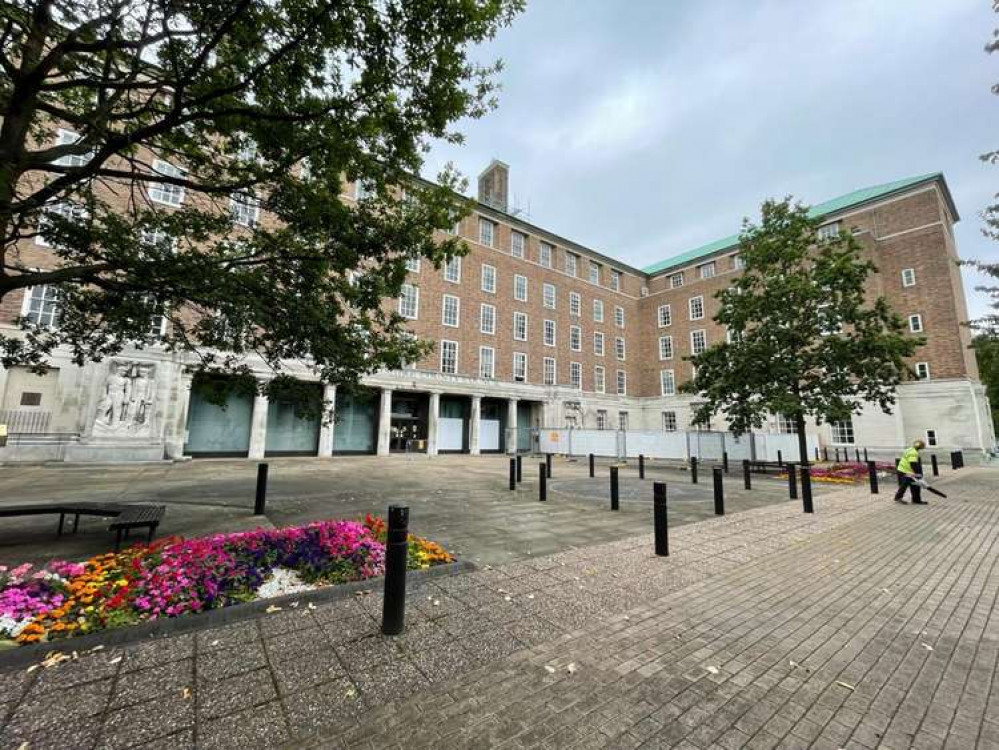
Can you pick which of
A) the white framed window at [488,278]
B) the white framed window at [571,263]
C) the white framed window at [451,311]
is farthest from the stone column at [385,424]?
the white framed window at [571,263]

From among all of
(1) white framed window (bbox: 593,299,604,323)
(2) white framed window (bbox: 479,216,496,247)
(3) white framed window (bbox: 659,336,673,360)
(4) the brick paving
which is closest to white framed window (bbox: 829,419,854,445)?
(3) white framed window (bbox: 659,336,673,360)

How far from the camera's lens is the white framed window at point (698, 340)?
42281mm

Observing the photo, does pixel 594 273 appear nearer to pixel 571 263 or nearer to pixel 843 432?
pixel 571 263

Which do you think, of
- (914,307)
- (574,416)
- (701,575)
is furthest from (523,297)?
(701,575)

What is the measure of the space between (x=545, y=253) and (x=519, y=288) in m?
5.72

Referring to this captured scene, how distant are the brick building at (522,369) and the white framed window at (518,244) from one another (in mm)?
→ 133

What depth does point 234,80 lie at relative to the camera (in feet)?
18.5

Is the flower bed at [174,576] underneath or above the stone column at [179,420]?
underneath

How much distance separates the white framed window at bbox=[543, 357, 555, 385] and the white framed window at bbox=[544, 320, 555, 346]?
1.54 metres

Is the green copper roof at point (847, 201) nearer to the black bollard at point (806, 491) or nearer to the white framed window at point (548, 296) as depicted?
the white framed window at point (548, 296)

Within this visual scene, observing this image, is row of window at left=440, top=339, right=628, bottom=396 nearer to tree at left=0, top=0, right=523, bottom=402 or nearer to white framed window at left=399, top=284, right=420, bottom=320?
white framed window at left=399, top=284, right=420, bottom=320

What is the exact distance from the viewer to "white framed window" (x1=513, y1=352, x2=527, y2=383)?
3578 centimetres

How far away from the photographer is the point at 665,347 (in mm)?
45188

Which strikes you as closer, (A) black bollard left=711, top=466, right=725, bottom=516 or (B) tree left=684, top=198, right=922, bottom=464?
(A) black bollard left=711, top=466, right=725, bottom=516
